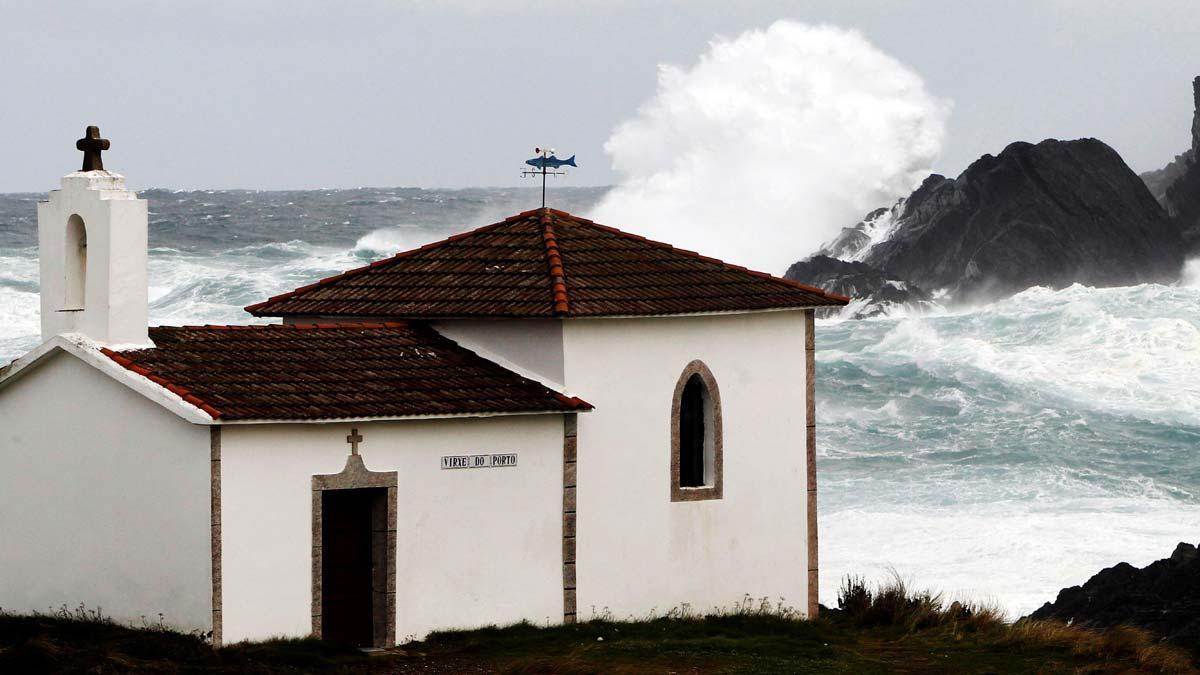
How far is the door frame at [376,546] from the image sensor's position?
1744 centimetres

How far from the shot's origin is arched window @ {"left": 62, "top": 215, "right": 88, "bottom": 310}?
18094 mm

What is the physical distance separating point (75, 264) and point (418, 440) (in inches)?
131

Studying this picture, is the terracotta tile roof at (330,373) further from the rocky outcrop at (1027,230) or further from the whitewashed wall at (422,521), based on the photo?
the rocky outcrop at (1027,230)

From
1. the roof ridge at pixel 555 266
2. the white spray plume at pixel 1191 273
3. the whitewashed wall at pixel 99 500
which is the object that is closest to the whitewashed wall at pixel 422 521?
the whitewashed wall at pixel 99 500

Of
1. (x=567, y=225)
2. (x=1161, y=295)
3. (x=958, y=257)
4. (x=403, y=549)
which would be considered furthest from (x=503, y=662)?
(x=958, y=257)

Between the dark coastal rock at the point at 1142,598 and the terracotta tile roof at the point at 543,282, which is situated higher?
the terracotta tile roof at the point at 543,282

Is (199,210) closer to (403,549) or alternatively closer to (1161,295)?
(1161,295)

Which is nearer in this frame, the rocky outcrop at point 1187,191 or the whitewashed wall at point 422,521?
the whitewashed wall at point 422,521

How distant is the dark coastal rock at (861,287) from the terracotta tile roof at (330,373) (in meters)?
40.8

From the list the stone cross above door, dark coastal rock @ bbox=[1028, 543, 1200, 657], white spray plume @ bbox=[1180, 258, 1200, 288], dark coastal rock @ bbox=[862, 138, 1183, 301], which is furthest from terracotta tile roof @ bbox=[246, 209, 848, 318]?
white spray plume @ bbox=[1180, 258, 1200, 288]

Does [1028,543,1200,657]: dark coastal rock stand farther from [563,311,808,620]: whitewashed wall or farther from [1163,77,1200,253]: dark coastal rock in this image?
[1163,77,1200,253]: dark coastal rock

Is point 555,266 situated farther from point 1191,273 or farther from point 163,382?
point 1191,273

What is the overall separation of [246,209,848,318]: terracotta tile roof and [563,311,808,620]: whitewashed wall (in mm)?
248

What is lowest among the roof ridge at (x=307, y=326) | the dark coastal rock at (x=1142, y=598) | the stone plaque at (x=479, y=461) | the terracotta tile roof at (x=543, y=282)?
the dark coastal rock at (x=1142, y=598)
